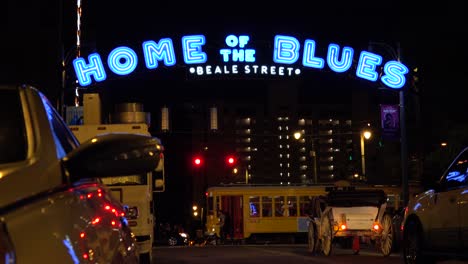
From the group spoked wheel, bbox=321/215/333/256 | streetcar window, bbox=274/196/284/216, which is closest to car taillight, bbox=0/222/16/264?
spoked wheel, bbox=321/215/333/256

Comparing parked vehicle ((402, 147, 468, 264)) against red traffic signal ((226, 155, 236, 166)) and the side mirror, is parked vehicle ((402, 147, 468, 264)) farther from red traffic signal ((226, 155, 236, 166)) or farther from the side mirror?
red traffic signal ((226, 155, 236, 166))

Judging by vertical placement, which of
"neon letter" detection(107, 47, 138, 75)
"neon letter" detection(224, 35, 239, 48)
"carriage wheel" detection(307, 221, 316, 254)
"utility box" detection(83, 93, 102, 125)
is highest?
"neon letter" detection(224, 35, 239, 48)

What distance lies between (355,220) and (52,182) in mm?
16682

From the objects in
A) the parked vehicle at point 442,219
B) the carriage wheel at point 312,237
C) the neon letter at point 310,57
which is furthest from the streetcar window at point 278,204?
the parked vehicle at point 442,219

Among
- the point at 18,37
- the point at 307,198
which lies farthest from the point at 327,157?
the point at 18,37

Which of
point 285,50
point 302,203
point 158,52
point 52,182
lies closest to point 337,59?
point 285,50

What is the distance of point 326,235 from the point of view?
18.3 meters

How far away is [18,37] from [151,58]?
5.22 meters

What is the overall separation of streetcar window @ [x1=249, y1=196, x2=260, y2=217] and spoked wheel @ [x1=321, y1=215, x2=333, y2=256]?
11925 millimetres

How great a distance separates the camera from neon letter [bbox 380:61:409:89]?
24.1 meters

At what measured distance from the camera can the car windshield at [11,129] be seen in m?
2.35

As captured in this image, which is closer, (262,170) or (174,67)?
(174,67)

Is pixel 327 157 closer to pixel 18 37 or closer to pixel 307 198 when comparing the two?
pixel 307 198

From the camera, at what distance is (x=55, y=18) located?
2322 centimetres
